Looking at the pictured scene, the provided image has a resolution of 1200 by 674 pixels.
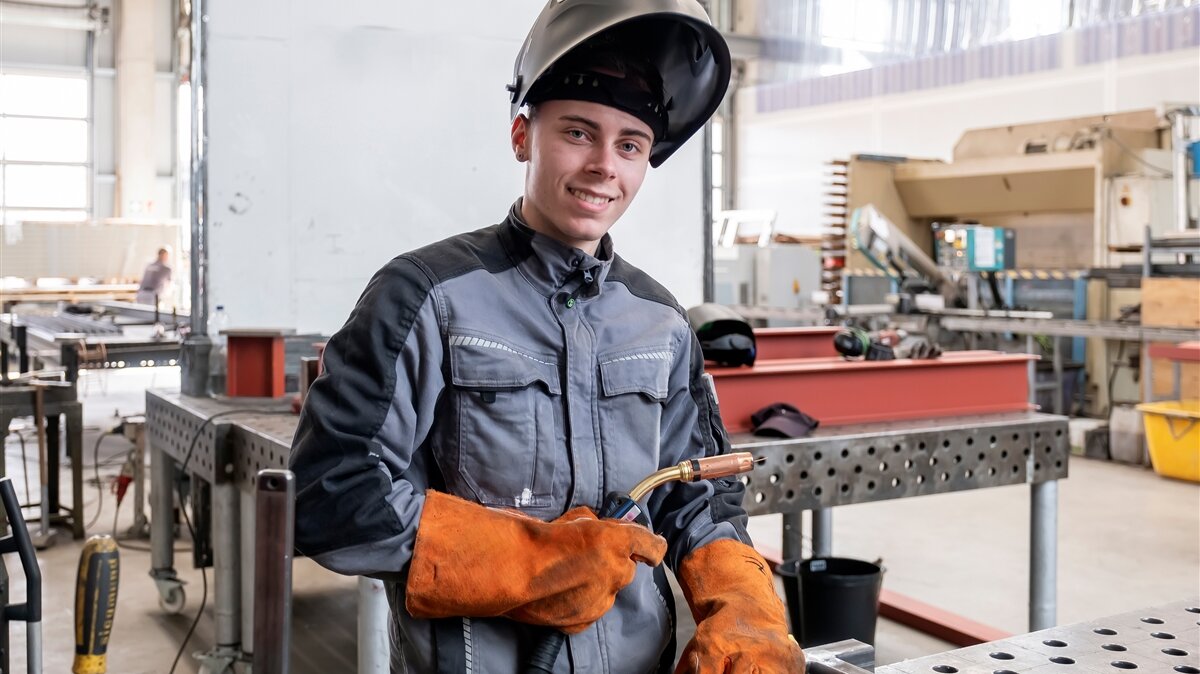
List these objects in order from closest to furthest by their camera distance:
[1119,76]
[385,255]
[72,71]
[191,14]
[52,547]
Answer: [191,14] < [385,255] < [52,547] < [1119,76] < [72,71]

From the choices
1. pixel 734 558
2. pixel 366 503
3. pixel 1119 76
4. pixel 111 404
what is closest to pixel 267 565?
pixel 366 503

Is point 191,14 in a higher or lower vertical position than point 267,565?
higher

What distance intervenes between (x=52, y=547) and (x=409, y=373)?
3.50 metres

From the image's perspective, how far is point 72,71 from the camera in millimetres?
13367

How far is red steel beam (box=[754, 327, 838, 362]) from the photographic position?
8.89 ft

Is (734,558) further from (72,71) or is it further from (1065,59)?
(72,71)

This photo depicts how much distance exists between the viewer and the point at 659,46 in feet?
3.71

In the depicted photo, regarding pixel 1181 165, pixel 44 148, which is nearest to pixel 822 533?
pixel 1181 165

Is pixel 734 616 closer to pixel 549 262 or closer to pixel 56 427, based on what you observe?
pixel 549 262

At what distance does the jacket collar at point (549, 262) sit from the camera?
1.08m

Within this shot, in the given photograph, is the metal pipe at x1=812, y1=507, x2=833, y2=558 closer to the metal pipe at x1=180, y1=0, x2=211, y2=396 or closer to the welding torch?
the metal pipe at x1=180, y1=0, x2=211, y2=396

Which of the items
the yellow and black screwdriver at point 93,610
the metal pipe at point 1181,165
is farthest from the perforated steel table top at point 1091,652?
the metal pipe at point 1181,165

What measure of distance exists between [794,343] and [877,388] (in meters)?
0.45

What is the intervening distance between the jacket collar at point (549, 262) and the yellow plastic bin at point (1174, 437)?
15.8 ft
